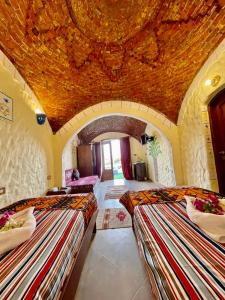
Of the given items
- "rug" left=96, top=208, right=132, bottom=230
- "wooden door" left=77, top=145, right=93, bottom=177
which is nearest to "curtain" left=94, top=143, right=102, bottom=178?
"wooden door" left=77, top=145, right=93, bottom=177

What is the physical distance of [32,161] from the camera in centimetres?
292

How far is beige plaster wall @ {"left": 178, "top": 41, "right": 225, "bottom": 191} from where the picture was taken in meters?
2.47

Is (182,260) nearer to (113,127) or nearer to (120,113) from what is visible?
(120,113)

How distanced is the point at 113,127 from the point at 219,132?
5.01m

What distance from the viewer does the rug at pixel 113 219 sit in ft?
8.67

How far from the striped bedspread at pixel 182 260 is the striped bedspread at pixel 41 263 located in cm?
48

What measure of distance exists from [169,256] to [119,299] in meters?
0.81

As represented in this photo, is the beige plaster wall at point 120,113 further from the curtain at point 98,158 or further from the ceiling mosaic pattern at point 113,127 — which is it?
the curtain at point 98,158

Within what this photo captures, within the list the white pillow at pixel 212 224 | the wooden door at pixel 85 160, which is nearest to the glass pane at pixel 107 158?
the wooden door at pixel 85 160

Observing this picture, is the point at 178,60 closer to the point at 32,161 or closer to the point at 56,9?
the point at 56,9

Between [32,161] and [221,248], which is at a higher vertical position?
[32,161]

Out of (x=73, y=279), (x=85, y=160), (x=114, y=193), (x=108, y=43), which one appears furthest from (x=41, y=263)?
(x=85, y=160)

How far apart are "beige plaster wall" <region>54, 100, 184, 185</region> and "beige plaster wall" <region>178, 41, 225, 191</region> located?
0.28m

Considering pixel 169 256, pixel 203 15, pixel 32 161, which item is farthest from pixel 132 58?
pixel 169 256
